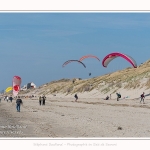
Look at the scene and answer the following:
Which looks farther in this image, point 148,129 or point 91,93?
point 91,93

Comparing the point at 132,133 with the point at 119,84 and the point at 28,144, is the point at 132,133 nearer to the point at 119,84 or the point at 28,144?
the point at 28,144

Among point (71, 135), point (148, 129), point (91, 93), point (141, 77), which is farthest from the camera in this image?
point (91, 93)

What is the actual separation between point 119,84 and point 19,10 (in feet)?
106

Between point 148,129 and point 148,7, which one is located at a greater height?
point 148,7

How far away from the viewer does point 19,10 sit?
377 inches

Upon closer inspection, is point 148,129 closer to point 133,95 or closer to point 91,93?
point 133,95

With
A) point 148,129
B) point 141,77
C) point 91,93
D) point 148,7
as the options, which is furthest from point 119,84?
point 148,7

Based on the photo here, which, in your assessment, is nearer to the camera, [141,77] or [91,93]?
[141,77]

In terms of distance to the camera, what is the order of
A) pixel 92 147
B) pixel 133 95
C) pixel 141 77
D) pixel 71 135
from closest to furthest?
pixel 92 147, pixel 71 135, pixel 133 95, pixel 141 77

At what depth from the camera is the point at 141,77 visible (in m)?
39.1

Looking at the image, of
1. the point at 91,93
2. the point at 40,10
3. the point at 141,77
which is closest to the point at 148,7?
the point at 40,10

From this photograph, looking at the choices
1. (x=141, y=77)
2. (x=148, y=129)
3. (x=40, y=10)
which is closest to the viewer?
(x=40, y=10)

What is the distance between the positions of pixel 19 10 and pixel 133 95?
26.6 meters

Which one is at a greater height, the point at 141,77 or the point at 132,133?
the point at 141,77
